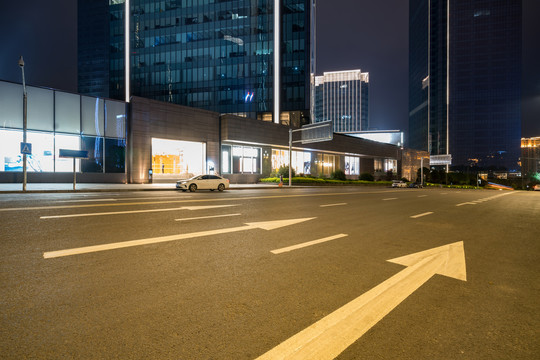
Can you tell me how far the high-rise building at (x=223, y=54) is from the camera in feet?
191

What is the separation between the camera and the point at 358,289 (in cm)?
367

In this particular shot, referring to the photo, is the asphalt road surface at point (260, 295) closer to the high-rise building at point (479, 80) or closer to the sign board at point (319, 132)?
the sign board at point (319, 132)

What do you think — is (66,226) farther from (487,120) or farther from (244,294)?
(487,120)

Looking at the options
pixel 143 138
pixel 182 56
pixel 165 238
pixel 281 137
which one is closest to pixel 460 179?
pixel 281 137

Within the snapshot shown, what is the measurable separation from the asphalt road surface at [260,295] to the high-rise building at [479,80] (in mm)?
190592

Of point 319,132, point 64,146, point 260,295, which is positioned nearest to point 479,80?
point 319,132

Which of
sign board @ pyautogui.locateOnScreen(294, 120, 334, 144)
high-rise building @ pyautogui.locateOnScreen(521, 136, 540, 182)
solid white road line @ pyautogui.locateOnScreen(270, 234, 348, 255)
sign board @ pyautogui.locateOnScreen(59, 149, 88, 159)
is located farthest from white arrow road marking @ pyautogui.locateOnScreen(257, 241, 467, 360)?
high-rise building @ pyautogui.locateOnScreen(521, 136, 540, 182)

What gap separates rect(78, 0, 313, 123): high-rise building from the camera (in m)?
58.3

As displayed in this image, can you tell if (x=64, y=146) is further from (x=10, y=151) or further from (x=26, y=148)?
(x=26, y=148)

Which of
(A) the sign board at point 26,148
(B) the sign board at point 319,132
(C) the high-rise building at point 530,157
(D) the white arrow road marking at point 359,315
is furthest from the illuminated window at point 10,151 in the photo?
(C) the high-rise building at point 530,157

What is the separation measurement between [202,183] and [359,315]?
21.4m

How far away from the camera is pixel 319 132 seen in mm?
35406

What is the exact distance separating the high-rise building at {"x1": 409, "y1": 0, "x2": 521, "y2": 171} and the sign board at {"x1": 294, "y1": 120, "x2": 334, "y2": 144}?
531 feet

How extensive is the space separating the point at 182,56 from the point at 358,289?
67.2m
